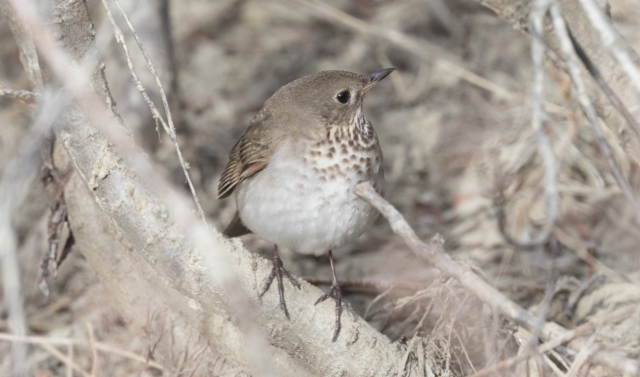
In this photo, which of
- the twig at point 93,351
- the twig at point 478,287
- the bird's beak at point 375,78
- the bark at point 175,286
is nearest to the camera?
the twig at point 478,287

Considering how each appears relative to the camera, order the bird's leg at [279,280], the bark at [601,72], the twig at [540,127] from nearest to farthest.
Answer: the twig at [540,127]
the bird's leg at [279,280]
the bark at [601,72]

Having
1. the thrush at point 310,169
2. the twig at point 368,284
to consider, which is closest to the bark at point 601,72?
the thrush at point 310,169

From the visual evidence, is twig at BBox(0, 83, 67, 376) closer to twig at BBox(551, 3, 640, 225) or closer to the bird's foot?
the bird's foot

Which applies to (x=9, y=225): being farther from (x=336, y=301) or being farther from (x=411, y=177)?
(x=411, y=177)

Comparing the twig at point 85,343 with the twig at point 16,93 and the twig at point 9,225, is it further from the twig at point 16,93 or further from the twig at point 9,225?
the twig at point 16,93

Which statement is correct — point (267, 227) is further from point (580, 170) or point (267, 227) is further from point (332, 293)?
point (580, 170)

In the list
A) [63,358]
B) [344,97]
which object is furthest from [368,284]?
[63,358]
